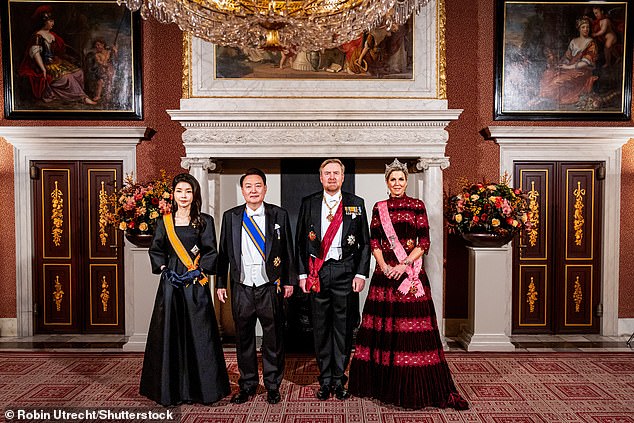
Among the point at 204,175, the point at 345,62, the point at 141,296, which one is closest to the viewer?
the point at 141,296

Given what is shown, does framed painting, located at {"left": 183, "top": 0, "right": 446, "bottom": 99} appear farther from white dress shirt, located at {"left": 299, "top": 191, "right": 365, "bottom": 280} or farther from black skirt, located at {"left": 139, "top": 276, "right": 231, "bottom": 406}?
black skirt, located at {"left": 139, "top": 276, "right": 231, "bottom": 406}

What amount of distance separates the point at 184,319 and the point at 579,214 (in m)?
4.83

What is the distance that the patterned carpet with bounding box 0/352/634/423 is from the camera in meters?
3.89

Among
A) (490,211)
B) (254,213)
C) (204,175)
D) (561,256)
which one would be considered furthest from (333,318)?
(561,256)

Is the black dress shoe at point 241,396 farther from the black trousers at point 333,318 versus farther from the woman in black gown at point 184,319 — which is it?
the black trousers at point 333,318

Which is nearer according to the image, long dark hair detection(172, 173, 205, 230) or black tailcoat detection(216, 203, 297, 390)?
long dark hair detection(172, 173, 205, 230)

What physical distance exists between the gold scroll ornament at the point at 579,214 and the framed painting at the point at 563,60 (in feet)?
2.84

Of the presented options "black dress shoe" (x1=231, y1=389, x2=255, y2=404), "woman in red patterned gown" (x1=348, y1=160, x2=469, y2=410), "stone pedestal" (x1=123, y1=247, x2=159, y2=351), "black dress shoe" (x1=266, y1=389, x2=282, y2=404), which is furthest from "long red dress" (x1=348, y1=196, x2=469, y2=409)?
"stone pedestal" (x1=123, y1=247, x2=159, y2=351)

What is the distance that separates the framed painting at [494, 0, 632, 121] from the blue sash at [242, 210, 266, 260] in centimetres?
350

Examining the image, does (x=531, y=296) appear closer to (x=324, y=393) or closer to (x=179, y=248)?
(x=324, y=393)

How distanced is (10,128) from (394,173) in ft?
14.9

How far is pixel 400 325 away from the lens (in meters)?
4.04

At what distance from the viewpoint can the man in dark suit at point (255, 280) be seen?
13.4ft

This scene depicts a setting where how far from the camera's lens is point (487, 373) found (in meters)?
4.86
